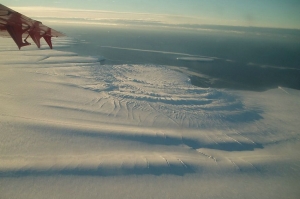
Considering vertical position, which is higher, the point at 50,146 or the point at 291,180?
the point at 50,146

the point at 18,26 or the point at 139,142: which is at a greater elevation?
the point at 18,26

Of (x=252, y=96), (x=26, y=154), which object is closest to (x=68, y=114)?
(x=26, y=154)

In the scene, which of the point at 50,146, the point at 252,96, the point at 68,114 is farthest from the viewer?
the point at 252,96

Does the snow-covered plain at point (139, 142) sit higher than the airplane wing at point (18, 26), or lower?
lower

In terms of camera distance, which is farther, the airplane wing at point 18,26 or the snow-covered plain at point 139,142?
the snow-covered plain at point 139,142

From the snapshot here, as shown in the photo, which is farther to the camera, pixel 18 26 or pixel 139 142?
pixel 139 142

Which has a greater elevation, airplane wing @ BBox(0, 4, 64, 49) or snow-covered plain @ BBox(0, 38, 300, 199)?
Answer: airplane wing @ BBox(0, 4, 64, 49)

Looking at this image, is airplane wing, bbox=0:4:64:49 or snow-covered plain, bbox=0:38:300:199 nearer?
airplane wing, bbox=0:4:64:49

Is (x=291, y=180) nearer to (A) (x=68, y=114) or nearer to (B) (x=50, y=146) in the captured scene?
(B) (x=50, y=146)
